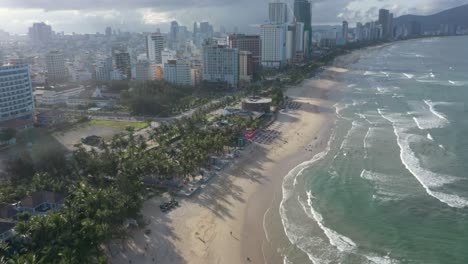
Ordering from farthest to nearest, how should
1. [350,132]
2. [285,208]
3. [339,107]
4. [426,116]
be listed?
[339,107] < [426,116] < [350,132] < [285,208]

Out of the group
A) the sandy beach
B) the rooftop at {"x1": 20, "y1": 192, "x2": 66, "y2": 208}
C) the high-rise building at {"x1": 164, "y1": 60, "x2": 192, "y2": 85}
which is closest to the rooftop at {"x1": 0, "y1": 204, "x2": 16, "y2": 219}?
the rooftop at {"x1": 20, "y1": 192, "x2": 66, "y2": 208}

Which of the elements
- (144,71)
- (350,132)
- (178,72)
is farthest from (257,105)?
(144,71)

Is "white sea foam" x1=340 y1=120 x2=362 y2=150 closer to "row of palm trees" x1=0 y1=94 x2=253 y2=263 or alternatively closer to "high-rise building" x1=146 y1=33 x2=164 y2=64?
"row of palm trees" x1=0 y1=94 x2=253 y2=263

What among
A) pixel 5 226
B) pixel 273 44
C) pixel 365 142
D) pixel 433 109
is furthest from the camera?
pixel 273 44

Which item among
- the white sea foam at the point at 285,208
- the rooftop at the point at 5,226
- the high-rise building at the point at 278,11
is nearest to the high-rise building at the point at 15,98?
the rooftop at the point at 5,226

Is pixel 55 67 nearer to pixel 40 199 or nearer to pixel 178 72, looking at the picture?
pixel 178 72

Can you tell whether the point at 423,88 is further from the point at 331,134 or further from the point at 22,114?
the point at 22,114
